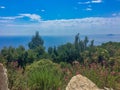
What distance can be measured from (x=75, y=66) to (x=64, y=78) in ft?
4.29

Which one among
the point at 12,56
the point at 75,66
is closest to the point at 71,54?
the point at 12,56

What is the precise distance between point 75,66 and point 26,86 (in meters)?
2.80

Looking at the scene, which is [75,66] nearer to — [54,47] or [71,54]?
[71,54]

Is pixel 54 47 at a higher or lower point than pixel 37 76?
lower

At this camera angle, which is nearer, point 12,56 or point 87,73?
point 87,73

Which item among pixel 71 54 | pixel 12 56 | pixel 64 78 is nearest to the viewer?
pixel 64 78

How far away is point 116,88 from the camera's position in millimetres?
8102

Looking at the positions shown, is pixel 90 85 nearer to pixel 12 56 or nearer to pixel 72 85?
pixel 72 85

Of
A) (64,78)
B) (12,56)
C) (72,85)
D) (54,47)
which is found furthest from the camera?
(54,47)

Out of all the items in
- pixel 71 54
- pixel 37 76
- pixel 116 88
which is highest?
pixel 37 76

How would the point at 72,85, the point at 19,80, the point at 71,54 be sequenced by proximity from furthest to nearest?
the point at 71,54
the point at 19,80
the point at 72,85

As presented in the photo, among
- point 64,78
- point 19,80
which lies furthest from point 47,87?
point 64,78

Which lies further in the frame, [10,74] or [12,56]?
[12,56]

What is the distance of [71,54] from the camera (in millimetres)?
37344
